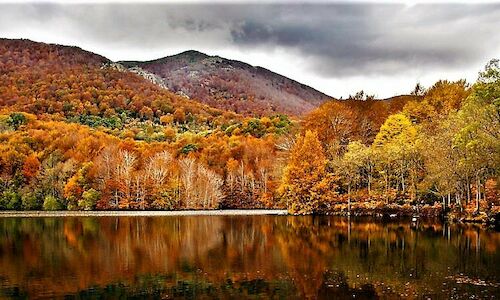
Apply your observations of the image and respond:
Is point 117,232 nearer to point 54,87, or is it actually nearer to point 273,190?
point 273,190

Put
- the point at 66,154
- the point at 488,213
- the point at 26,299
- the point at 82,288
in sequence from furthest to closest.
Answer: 1. the point at 66,154
2. the point at 488,213
3. the point at 82,288
4. the point at 26,299

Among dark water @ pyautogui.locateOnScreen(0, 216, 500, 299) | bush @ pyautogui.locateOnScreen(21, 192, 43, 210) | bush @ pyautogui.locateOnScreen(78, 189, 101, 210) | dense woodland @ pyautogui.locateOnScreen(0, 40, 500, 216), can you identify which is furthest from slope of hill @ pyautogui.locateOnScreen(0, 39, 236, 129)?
dark water @ pyautogui.locateOnScreen(0, 216, 500, 299)

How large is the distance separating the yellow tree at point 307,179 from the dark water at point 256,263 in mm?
16988

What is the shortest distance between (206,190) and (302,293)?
53422 millimetres

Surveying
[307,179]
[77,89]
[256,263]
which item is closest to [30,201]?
[307,179]

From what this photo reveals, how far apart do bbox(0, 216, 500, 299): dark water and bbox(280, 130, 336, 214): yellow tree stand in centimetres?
1699

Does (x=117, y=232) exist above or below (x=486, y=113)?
below

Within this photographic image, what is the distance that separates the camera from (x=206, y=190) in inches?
2813

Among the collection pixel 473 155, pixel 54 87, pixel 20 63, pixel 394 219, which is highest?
pixel 20 63

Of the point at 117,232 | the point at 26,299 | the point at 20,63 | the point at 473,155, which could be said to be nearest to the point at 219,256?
the point at 26,299

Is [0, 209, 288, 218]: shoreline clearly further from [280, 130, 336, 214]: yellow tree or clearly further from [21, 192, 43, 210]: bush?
[21, 192, 43, 210]: bush


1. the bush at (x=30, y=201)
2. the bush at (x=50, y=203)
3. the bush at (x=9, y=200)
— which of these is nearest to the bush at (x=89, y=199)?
the bush at (x=50, y=203)

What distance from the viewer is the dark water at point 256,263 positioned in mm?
19219

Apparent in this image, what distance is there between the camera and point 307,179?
192ft
